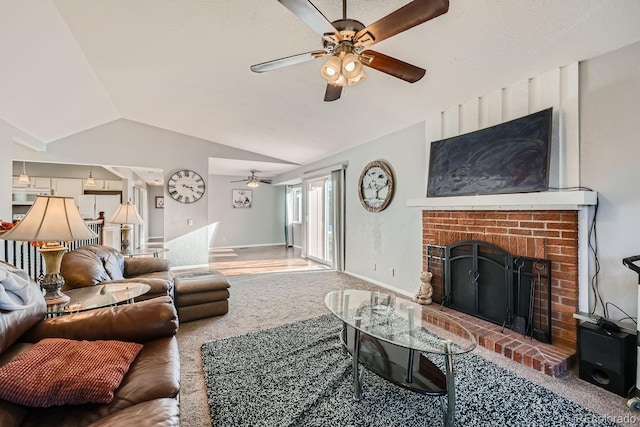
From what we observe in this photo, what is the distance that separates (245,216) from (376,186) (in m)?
5.49

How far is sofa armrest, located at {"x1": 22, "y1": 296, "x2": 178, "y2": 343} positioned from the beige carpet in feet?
1.73

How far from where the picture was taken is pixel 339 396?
72.3 inches

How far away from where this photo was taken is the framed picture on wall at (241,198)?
349 inches

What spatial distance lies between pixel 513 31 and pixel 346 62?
1313mm

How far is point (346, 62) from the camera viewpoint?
182cm

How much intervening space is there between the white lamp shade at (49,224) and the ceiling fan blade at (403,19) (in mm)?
2171

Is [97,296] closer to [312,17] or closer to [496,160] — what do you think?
[312,17]

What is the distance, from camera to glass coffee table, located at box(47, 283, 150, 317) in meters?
1.94

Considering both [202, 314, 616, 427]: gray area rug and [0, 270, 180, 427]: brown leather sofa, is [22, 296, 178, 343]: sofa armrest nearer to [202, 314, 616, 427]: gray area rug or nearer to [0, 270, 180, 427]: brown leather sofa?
[0, 270, 180, 427]: brown leather sofa

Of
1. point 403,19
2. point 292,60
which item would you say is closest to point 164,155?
point 292,60

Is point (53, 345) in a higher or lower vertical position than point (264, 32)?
lower

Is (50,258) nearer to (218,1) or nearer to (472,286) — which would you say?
(218,1)

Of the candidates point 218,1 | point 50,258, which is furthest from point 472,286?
point 50,258

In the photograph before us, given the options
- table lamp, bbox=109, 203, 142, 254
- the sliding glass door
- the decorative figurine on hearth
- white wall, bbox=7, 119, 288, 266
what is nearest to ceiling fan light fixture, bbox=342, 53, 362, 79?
the decorative figurine on hearth
